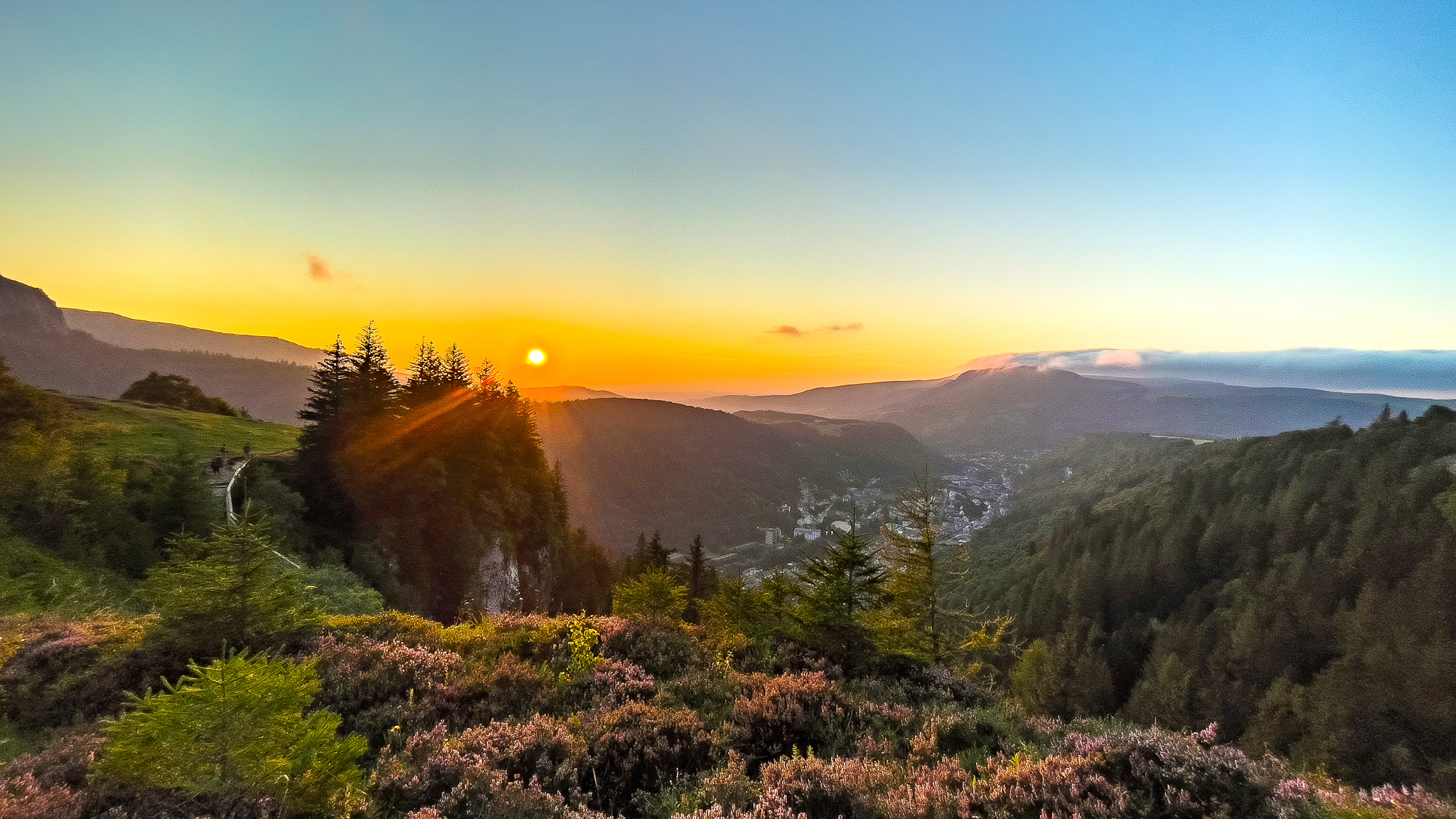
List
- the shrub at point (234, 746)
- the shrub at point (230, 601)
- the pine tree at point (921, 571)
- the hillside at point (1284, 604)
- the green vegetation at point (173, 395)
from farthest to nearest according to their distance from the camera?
the hillside at point (1284, 604) < the green vegetation at point (173, 395) < the pine tree at point (921, 571) < the shrub at point (230, 601) < the shrub at point (234, 746)

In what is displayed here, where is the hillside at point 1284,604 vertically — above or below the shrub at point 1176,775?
below

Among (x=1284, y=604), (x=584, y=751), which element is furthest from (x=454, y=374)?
(x=1284, y=604)

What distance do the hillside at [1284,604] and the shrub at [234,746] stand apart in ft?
159

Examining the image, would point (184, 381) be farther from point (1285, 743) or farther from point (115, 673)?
point (1285, 743)

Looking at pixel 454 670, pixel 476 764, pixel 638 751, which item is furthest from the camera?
pixel 454 670

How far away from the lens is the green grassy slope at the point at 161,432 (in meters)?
29.6

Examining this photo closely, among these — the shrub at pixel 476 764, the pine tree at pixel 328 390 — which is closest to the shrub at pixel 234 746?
the shrub at pixel 476 764

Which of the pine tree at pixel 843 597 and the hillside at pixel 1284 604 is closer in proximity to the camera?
the pine tree at pixel 843 597

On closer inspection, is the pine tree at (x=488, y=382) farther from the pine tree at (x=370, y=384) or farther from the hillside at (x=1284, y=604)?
the hillside at (x=1284, y=604)

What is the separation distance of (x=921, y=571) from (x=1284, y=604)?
86004 mm

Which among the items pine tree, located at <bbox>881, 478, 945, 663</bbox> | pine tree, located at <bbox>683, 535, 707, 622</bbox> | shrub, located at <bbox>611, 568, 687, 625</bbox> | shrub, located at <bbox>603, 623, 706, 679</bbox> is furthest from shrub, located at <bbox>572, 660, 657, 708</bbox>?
pine tree, located at <bbox>683, 535, 707, 622</bbox>

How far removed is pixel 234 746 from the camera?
16.2ft

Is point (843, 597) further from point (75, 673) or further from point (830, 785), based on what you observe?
point (75, 673)

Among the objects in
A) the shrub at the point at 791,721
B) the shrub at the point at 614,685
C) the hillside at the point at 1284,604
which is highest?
the shrub at the point at 791,721
